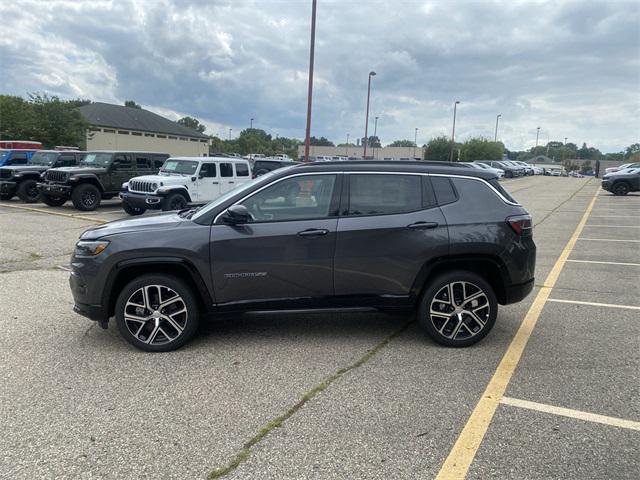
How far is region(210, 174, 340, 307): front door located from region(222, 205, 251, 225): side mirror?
0.06m

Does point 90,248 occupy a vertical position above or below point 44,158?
below

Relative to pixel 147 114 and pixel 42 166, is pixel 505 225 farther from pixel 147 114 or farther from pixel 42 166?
pixel 147 114

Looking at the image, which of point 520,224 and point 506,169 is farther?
point 506,169

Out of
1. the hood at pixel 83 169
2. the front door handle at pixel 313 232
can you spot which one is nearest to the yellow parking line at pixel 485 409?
the front door handle at pixel 313 232

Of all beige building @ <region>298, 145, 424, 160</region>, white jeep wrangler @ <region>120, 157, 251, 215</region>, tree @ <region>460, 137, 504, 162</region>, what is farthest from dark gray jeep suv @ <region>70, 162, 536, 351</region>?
beige building @ <region>298, 145, 424, 160</region>

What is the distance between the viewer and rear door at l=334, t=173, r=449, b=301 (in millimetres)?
4359

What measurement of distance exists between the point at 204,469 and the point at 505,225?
3.31 metres

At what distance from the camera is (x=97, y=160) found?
1588cm

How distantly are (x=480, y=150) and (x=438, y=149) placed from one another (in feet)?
32.0

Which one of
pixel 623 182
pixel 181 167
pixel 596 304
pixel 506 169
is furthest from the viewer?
pixel 506 169

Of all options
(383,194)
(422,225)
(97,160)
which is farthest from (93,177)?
(422,225)

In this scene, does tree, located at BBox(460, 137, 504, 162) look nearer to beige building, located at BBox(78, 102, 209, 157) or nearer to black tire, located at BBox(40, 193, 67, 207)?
beige building, located at BBox(78, 102, 209, 157)

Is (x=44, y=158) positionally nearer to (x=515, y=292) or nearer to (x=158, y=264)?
(x=158, y=264)

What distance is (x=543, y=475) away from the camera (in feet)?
8.82
